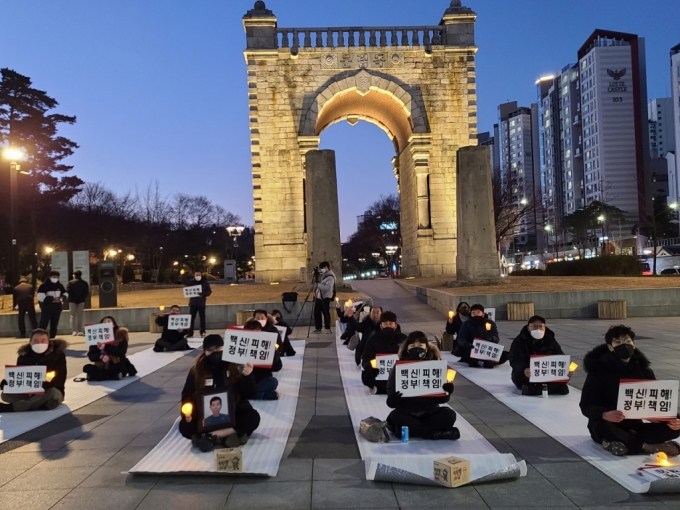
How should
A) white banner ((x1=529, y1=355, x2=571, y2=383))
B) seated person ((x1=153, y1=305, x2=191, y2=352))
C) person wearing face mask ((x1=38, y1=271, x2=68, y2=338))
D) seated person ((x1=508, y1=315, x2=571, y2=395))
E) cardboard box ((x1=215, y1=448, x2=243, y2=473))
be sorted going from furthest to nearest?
1. person wearing face mask ((x1=38, y1=271, x2=68, y2=338))
2. seated person ((x1=153, y1=305, x2=191, y2=352))
3. seated person ((x1=508, y1=315, x2=571, y2=395))
4. white banner ((x1=529, y1=355, x2=571, y2=383))
5. cardboard box ((x1=215, y1=448, x2=243, y2=473))

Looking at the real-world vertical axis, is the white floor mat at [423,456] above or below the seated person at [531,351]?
below

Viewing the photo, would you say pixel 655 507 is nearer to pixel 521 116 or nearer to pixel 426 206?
pixel 426 206

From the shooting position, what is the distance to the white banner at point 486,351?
1084 cm

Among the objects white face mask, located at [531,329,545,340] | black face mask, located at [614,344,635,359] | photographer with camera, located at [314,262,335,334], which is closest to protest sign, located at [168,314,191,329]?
photographer with camera, located at [314,262,335,334]

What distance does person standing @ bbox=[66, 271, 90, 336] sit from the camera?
17.3 meters

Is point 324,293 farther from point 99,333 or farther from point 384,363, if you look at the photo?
point 384,363

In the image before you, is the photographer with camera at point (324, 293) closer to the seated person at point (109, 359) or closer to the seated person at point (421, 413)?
the seated person at point (109, 359)

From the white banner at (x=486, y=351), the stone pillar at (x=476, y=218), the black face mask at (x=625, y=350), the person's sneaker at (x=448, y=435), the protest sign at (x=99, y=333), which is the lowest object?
the person's sneaker at (x=448, y=435)

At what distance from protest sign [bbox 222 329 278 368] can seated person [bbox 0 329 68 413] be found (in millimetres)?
2827

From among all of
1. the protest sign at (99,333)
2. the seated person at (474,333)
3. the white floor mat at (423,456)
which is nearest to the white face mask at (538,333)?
the white floor mat at (423,456)

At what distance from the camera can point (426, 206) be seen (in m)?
32.6

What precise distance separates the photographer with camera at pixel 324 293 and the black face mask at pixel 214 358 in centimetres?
1023

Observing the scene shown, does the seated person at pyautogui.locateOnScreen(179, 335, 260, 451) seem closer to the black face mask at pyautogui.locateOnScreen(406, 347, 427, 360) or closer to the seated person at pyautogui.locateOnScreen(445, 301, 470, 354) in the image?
the black face mask at pyautogui.locateOnScreen(406, 347, 427, 360)

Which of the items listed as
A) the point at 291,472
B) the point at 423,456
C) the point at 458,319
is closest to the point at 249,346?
the point at 291,472
